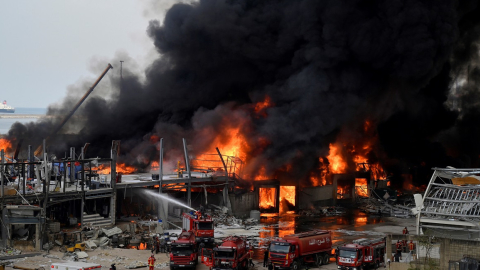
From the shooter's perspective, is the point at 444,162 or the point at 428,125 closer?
the point at 444,162

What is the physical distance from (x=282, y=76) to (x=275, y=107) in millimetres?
4412

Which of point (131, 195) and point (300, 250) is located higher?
point (131, 195)

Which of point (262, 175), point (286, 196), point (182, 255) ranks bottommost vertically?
point (182, 255)

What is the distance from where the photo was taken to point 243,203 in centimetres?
5384

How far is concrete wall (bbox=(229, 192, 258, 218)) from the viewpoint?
5303 centimetres

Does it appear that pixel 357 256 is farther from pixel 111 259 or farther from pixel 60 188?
pixel 60 188

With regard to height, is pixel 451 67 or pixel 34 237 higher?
pixel 451 67

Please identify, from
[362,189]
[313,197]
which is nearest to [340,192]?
[362,189]

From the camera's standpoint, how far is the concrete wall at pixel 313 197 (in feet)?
191

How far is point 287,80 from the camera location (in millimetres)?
60000

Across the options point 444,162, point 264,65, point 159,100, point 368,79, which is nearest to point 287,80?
point 264,65

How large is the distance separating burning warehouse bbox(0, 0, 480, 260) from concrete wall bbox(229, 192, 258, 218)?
0.46 ft

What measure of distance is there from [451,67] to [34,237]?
56.8 metres

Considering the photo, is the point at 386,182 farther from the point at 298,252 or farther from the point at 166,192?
the point at 298,252
